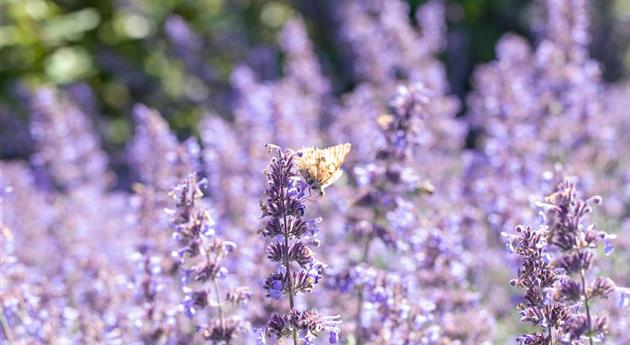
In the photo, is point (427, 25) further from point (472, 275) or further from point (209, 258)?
point (209, 258)

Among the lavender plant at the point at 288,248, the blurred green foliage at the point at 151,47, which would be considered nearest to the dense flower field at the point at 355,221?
the lavender plant at the point at 288,248

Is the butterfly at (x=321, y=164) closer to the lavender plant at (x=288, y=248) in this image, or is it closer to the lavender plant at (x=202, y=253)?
the lavender plant at (x=288, y=248)

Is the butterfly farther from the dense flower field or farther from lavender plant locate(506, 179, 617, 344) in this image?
lavender plant locate(506, 179, 617, 344)

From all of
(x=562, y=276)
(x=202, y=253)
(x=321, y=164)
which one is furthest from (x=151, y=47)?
(x=562, y=276)

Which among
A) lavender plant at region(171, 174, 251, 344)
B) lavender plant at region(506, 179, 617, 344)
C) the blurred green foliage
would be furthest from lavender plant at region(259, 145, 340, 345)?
the blurred green foliage

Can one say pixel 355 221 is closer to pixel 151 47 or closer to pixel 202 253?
pixel 202 253

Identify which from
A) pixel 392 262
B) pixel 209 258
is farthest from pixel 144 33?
pixel 209 258
